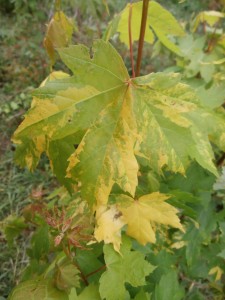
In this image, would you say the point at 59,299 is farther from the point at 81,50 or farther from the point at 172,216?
the point at 81,50

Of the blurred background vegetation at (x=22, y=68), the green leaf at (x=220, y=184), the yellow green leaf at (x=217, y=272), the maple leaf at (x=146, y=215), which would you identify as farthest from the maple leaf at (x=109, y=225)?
the blurred background vegetation at (x=22, y=68)

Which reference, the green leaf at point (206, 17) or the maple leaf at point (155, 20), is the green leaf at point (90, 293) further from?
the green leaf at point (206, 17)

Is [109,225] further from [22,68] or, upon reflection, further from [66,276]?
[22,68]

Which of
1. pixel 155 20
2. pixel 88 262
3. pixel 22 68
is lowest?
pixel 22 68

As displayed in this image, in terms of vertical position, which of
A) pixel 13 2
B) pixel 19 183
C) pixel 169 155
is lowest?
pixel 19 183

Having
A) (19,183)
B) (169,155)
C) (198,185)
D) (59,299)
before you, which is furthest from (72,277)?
(19,183)

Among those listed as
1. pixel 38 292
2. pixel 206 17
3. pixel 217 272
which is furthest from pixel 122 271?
pixel 206 17

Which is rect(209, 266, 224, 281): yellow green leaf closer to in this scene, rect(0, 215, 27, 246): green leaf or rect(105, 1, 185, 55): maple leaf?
rect(0, 215, 27, 246): green leaf
